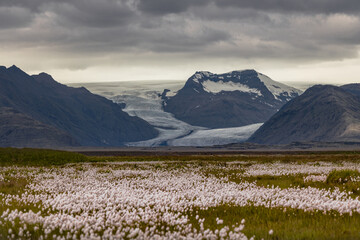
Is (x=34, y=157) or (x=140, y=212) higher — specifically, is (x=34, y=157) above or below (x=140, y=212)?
below

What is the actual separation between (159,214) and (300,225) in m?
4.20

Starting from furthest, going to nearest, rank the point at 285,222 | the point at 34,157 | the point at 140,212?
the point at 34,157, the point at 140,212, the point at 285,222

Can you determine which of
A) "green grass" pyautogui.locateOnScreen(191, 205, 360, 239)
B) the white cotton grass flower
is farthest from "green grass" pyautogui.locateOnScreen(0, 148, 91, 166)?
"green grass" pyautogui.locateOnScreen(191, 205, 360, 239)

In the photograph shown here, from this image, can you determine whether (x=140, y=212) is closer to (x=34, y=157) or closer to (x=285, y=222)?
(x=285, y=222)

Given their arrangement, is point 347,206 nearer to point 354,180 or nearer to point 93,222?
point 93,222

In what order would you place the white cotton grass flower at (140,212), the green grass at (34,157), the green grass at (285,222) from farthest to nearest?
the green grass at (34,157) < the green grass at (285,222) < the white cotton grass flower at (140,212)

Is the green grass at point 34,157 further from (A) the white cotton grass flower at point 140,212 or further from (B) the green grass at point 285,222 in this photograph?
(B) the green grass at point 285,222

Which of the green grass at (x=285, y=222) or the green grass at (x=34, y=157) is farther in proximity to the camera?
the green grass at (x=34, y=157)

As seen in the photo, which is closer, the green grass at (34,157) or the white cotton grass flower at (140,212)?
the white cotton grass flower at (140,212)

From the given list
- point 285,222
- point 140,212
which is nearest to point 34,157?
point 140,212

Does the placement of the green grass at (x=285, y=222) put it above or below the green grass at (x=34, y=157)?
above

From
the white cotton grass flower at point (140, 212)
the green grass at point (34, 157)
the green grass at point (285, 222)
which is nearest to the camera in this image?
the white cotton grass flower at point (140, 212)

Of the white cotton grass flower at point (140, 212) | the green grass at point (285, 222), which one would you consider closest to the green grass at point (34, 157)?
the white cotton grass flower at point (140, 212)

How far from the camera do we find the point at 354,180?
28109 millimetres
